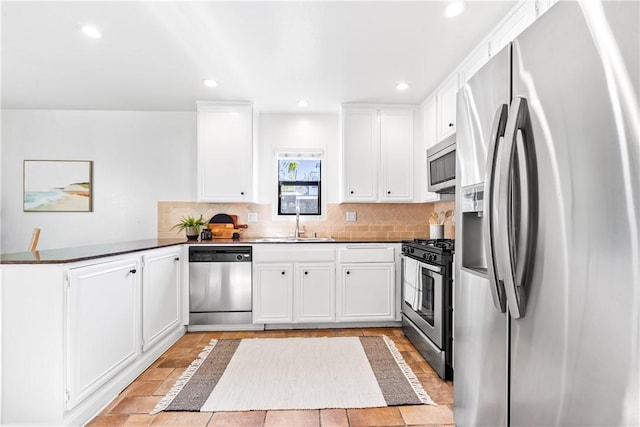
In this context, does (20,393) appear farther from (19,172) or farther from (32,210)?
(19,172)

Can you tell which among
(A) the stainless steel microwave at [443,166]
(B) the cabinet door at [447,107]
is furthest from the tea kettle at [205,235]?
(B) the cabinet door at [447,107]

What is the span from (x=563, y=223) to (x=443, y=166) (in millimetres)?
1851

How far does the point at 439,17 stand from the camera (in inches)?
76.0

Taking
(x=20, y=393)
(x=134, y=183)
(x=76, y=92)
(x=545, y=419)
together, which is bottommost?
(x=20, y=393)

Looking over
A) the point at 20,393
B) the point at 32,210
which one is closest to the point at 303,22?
the point at 20,393

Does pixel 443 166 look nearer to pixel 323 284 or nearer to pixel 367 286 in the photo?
pixel 367 286

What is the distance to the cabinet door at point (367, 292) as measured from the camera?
309 cm

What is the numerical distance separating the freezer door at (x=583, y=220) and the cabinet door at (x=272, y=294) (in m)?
2.32

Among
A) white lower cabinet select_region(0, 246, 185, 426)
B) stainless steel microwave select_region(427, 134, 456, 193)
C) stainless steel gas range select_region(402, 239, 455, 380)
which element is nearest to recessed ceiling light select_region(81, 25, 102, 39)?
white lower cabinet select_region(0, 246, 185, 426)

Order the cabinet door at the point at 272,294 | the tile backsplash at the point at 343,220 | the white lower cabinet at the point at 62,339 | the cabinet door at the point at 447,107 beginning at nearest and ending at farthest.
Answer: the white lower cabinet at the point at 62,339
the cabinet door at the point at 447,107
the cabinet door at the point at 272,294
the tile backsplash at the point at 343,220

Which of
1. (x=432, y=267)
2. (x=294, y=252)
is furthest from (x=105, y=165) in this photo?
(x=432, y=267)

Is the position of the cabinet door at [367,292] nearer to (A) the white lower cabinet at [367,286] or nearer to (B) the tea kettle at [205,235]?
(A) the white lower cabinet at [367,286]

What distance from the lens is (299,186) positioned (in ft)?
12.6

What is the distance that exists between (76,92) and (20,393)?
2.79 meters
